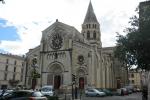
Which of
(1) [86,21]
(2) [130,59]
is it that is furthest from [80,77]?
(2) [130,59]

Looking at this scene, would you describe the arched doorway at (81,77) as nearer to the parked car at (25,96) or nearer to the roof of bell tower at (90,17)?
the roof of bell tower at (90,17)

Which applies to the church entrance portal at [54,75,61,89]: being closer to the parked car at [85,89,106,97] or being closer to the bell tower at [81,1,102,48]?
the parked car at [85,89,106,97]

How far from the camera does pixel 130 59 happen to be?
79.7 ft

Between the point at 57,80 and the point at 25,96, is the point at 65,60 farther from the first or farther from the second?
the point at 25,96

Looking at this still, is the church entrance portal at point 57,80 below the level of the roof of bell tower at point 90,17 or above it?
below

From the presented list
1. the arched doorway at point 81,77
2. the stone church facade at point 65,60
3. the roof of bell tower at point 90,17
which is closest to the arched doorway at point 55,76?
the stone church facade at point 65,60

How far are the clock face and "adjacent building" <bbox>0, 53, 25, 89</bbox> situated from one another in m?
19.1

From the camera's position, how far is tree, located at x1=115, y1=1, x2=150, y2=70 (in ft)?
69.8

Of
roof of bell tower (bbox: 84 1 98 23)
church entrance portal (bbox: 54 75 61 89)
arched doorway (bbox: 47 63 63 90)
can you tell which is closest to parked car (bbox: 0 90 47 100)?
arched doorway (bbox: 47 63 63 90)

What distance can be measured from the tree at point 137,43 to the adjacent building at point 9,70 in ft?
166

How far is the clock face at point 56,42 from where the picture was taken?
5474 centimetres

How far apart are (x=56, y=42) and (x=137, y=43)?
34860mm

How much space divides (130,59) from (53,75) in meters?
32.1

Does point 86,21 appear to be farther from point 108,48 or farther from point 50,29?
point 108,48
